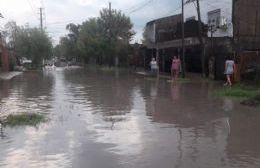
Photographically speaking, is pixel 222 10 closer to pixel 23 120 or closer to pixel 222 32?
pixel 222 32

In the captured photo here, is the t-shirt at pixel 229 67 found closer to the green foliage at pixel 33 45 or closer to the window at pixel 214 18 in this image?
the window at pixel 214 18

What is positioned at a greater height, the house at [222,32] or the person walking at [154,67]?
the house at [222,32]

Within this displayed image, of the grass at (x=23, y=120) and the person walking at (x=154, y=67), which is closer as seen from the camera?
the grass at (x=23, y=120)

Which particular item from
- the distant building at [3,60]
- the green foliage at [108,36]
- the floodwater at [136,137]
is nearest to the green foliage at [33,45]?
the green foliage at [108,36]

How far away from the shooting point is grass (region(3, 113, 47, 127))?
543 inches

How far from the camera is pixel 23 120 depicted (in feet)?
46.6

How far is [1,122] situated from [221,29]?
2601 centimetres

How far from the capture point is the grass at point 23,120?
13797mm

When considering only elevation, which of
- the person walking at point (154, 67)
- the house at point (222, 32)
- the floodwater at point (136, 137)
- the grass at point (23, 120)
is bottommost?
the floodwater at point (136, 137)

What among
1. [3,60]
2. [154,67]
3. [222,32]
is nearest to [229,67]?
[222,32]

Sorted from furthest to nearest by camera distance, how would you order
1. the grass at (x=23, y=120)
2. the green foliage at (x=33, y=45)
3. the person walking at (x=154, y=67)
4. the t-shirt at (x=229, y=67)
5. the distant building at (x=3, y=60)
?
1. the green foliage at (x=33, y=45)
2. the distant building at (x=3, y=60)
3. the person walking at (x=154, y=67)
4. the t-shirt at (x=229, y=67)
5. the grass at (x=23, y=120)

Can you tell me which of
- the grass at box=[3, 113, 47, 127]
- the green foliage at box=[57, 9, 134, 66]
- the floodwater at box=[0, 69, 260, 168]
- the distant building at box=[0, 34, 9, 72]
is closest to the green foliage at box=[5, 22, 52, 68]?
the green foliage at box=[57, 9, 134, 66]

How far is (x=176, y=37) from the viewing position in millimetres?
46344

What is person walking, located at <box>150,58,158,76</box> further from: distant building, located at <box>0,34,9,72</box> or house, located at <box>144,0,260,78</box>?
distant building, located at <box>0,34,9,72</box>
